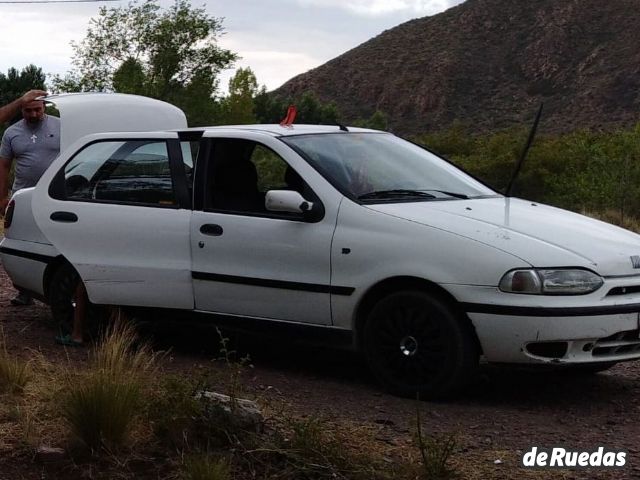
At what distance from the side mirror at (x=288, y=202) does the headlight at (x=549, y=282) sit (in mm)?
1264

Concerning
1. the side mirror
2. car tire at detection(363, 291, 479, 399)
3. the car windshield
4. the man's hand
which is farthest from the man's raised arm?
car tire at detection(363, 291, 479, 399)

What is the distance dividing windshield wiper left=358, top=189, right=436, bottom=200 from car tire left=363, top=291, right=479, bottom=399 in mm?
678

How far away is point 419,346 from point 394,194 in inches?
39.4

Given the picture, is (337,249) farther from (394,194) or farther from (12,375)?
(12,375)

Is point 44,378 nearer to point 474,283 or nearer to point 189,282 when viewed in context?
point 189,282

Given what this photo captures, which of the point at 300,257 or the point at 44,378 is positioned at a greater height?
the point at 300,257

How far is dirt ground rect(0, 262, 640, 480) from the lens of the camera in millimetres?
4906

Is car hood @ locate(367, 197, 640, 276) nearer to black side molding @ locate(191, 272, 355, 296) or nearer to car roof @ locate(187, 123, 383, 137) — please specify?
black side molding @ locate(191, 272, 355, 296)

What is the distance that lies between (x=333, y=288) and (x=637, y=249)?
5.46 feet

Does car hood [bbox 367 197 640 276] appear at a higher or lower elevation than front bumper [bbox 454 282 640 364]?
higher

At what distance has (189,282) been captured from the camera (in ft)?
22.5

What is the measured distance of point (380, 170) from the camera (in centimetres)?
675

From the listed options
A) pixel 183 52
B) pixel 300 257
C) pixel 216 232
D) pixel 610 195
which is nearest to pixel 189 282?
pixel 216 232
